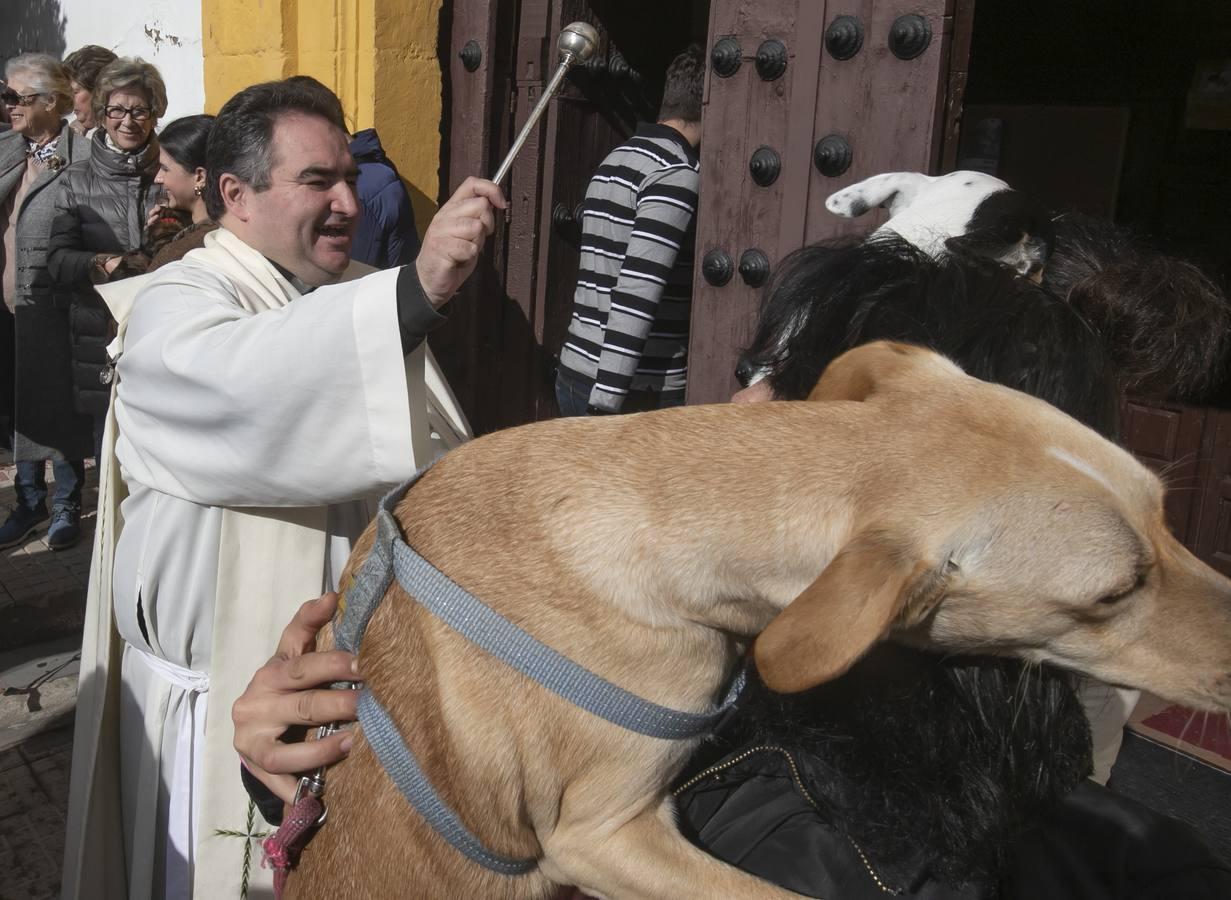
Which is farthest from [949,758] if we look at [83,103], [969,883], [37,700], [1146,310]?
[83,103]

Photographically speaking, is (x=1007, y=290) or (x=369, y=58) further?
(x=369, y=58)

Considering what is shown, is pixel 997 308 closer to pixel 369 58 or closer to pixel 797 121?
pixel 797 121

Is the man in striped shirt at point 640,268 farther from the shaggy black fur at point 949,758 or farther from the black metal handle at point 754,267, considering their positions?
the shaggy black fur at point 949,758

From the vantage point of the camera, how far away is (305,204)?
95.7 inches

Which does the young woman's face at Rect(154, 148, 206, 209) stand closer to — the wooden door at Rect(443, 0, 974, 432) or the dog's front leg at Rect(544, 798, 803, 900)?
the wooden door at Rect(443, 0, 974, 432)

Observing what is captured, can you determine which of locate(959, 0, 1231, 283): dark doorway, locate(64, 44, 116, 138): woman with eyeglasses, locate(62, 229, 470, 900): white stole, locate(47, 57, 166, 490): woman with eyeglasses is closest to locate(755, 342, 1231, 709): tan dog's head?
locate(62, 229, 470, 900): white stole

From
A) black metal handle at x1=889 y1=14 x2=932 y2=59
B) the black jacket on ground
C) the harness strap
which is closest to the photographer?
the black jacket on ground

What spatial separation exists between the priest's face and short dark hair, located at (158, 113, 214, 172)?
70.7 inches

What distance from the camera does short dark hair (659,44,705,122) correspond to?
3.72m

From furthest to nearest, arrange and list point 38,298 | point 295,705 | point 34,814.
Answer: point 38,298 < point 34,814 < point 295,705

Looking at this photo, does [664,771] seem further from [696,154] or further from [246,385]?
[696,154]

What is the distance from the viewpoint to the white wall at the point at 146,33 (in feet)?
18.0

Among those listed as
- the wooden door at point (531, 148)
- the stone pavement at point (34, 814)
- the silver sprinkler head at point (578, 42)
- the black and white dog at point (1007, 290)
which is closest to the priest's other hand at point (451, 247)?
the black and white dog at point (1007, 290)

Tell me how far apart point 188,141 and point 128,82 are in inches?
48.8
